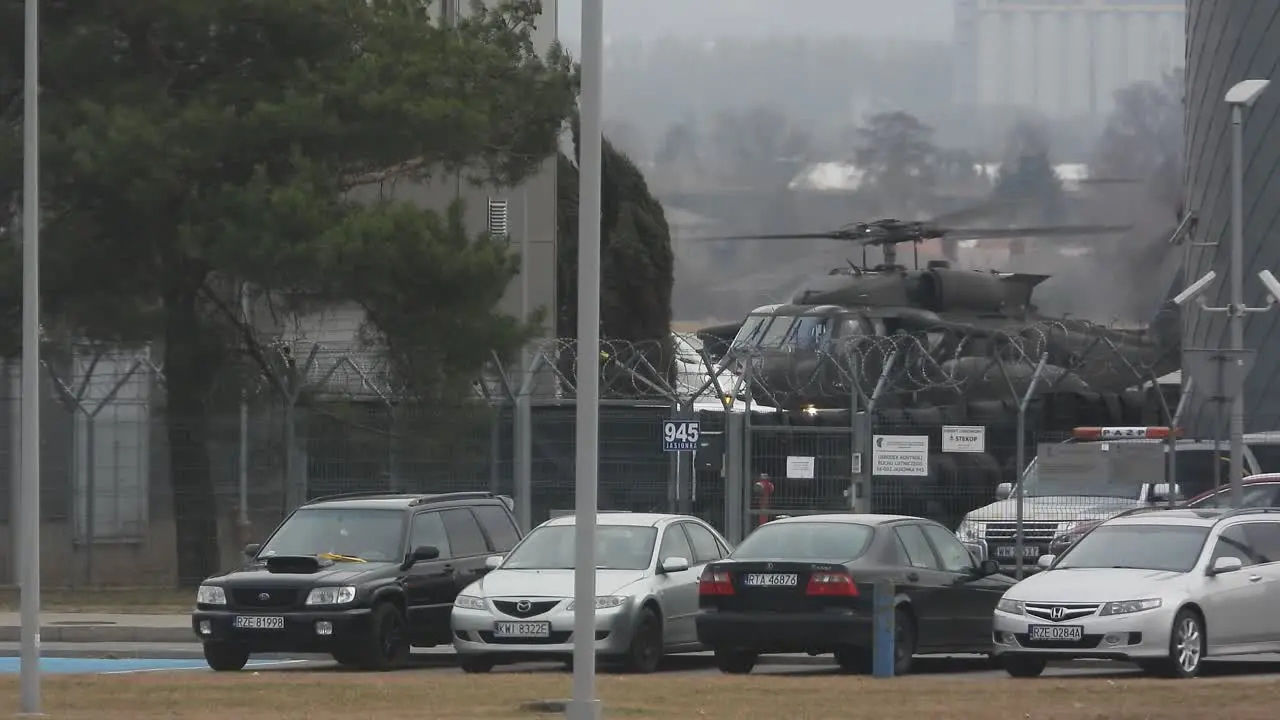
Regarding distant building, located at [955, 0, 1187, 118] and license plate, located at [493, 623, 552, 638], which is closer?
license plate, located at [493, 623, 552, 638]

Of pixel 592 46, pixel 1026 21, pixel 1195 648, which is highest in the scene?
pixel 1026 21

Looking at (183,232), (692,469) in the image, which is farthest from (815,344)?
(183,232)

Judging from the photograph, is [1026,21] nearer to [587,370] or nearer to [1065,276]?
[1065,276]

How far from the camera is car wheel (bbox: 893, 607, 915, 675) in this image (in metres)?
17.5

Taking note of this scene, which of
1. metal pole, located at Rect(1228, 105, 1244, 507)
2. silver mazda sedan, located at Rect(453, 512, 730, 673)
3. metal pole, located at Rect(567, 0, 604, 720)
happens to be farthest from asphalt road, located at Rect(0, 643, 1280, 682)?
metal pole, located at Rect(567, 0, 604, 720)

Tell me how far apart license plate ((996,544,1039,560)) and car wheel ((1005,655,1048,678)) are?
8.56 meters

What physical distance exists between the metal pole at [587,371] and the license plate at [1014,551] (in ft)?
48.2

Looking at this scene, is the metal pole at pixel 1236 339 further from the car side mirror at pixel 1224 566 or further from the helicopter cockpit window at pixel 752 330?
the helicopter cockpit window at pixel 752 330

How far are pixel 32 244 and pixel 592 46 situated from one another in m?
4.26

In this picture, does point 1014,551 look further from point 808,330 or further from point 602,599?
point 808,330

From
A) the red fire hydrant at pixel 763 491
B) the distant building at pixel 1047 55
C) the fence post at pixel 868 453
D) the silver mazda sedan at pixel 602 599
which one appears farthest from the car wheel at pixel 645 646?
the distant building at pixel 1047 55

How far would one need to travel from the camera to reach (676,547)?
62.4ft

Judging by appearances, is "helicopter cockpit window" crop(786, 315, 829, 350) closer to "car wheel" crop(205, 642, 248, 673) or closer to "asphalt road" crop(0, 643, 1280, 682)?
"asphalt road" crop(0, 643, 1280, 682)

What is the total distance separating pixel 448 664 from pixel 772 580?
385 centimetres
